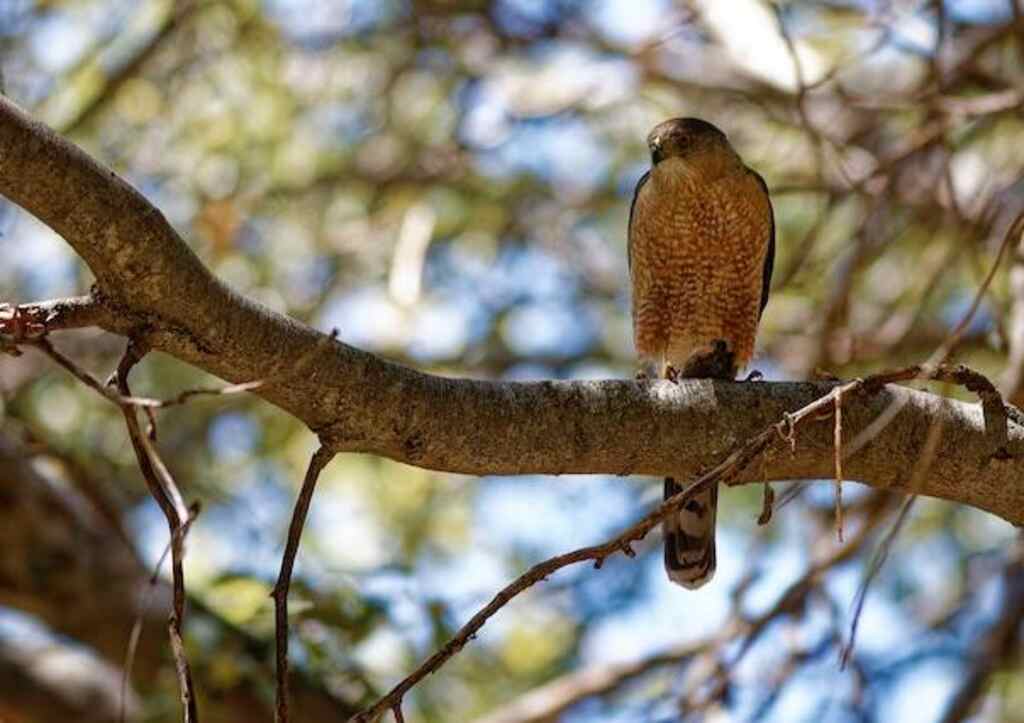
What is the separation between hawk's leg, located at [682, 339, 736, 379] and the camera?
17.7 feet

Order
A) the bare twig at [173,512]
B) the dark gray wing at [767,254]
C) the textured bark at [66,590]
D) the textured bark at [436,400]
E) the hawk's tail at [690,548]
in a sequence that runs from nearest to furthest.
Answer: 1. the bare twig at [173,512]
2. the textured bark at [436,400]
3. the hawk's tail at [690,548]
4. the dark gray wing at [767,254]
5. the textured bark at [66,590]

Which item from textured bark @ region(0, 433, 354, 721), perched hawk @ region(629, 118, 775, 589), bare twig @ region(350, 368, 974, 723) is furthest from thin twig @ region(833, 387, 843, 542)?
textured bark @ region(0, 433, 354, 721)

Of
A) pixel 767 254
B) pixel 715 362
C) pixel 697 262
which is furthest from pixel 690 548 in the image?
pixel 767 254

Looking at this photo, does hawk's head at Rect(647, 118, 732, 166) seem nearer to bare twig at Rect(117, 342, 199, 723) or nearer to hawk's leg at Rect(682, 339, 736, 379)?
hawk's leg at Rect(682, 339, 736, 379)

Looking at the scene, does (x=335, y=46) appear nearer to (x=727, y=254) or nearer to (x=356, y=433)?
(x=727, y=254)

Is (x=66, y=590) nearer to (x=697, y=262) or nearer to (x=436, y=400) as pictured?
(x=697, y=262)

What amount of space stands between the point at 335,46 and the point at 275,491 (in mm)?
2633

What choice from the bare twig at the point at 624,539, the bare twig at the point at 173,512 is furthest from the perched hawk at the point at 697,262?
the bare twig at the point at 173,512

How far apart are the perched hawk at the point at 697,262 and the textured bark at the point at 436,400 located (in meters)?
1.96

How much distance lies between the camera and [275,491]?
801 centimetres

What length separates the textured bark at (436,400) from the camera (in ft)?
7.87

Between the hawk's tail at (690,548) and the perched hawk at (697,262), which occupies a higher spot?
the perched hawk at (697,262)

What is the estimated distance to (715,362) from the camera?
17.9ft

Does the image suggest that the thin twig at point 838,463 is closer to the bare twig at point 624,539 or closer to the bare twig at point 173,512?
the bare twig at point 624,539
